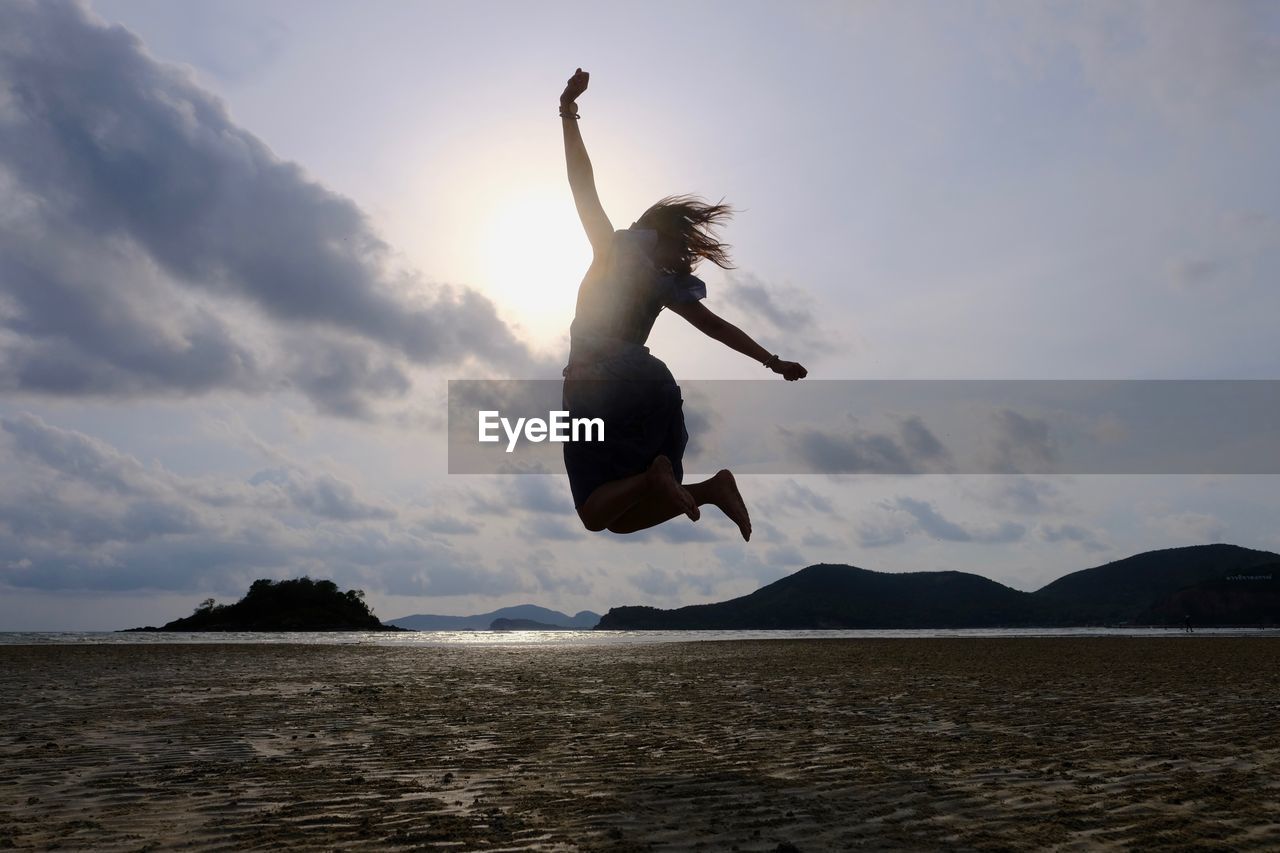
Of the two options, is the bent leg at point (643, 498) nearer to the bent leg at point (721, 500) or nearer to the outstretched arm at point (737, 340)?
the bent leg at point (721, 500)

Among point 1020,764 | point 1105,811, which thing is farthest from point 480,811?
point 1020,764

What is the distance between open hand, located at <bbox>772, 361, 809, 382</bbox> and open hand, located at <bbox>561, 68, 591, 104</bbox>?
2026 millimetres

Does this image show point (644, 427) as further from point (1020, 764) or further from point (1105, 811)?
point (1020, 764)

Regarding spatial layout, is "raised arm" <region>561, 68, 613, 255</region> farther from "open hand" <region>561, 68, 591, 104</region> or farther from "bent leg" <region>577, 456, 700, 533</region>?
"bent leg" <region>577, 456, 700, 533</region>

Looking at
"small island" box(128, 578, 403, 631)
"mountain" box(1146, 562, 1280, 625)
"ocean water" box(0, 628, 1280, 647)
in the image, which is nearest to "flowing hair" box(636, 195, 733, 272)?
"ocean water" box(0, 628, 1280, 647)

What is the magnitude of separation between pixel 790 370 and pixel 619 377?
1.20 metres

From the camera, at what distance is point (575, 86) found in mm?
5109

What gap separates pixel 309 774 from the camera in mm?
6957

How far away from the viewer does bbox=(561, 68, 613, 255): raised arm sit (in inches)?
200

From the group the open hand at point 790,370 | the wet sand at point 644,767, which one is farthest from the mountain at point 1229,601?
the open hand at point 790,370

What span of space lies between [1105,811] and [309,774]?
5607mm

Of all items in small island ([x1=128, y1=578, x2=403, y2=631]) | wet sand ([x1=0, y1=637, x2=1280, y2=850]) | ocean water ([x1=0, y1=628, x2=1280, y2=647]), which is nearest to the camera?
wet sand ([x1=0, y1=637, x2=1280, y2=850])

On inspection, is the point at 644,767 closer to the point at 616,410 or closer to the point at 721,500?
the point at 721,500

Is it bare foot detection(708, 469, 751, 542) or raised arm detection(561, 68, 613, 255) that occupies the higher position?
raised arm detection(561, 68, 613, 255)
